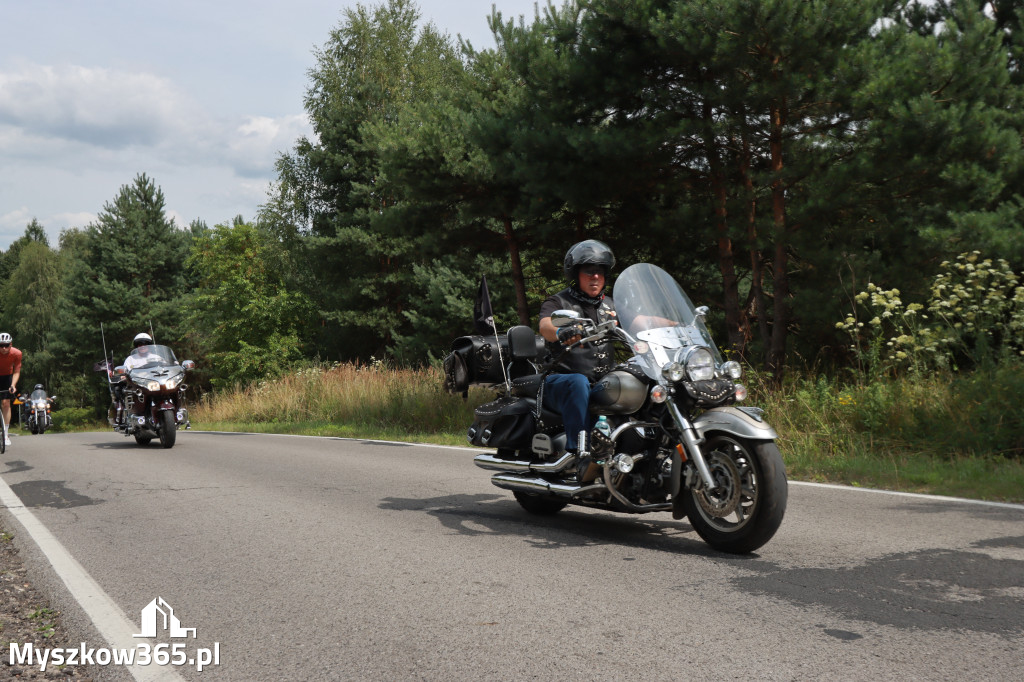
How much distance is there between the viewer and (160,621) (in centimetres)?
437

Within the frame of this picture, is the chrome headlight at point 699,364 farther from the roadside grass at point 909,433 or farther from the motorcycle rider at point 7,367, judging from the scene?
the motorcycle rider at point 7,367

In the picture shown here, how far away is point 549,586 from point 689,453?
121cm

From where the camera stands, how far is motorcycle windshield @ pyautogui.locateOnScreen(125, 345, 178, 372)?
14.7 m

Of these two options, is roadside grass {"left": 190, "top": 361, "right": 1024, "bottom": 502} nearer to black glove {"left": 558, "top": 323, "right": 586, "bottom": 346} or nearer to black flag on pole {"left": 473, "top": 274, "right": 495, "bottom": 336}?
black flag on pole {"left": 473, "top": 274, "right": 495, "bottom": 336}

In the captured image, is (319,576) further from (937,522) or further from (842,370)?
(842,370)

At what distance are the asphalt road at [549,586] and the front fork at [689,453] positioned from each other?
46 cm

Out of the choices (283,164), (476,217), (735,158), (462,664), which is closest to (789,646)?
(462,664)

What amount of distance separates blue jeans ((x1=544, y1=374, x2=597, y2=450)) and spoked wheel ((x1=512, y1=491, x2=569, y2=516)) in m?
0.97

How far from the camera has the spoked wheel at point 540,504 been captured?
686 centimetres

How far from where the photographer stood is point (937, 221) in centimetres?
1266

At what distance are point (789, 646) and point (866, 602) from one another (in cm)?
83

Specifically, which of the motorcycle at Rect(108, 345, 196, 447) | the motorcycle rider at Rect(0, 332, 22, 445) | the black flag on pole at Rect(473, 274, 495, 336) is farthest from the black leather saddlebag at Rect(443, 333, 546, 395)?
the motorcycle rider at Rect(0, 332, 22, 445)

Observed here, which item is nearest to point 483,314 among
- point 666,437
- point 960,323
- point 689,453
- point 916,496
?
point 666,437

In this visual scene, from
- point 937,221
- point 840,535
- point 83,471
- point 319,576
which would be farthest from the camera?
point 937,221
